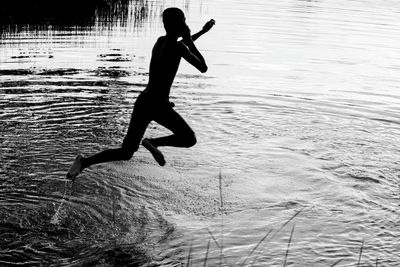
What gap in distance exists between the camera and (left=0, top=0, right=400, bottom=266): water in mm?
6277

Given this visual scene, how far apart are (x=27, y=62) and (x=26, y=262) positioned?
39.6 feet

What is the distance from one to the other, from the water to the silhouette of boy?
0.67 metres

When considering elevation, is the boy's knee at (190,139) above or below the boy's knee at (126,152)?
above

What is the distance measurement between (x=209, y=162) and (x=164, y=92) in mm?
2503

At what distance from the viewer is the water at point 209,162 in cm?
628

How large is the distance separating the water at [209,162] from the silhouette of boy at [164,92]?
2.20 ft

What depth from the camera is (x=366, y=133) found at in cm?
1125

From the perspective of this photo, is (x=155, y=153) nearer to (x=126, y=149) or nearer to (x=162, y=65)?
(x=126, y=149)

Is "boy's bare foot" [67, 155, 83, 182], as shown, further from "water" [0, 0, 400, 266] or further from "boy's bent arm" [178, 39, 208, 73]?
"boy's bent arm" [178, 39, 208, 73]

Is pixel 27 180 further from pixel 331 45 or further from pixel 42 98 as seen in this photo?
pixel 331 45

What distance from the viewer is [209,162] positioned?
9.35 m

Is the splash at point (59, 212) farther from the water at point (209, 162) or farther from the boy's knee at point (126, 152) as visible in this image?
the boy's knee at point (126, 152)

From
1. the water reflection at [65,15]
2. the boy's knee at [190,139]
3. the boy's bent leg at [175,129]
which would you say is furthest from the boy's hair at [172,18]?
the water reflection at [65,15]

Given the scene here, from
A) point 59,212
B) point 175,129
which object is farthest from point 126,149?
point 59,212
